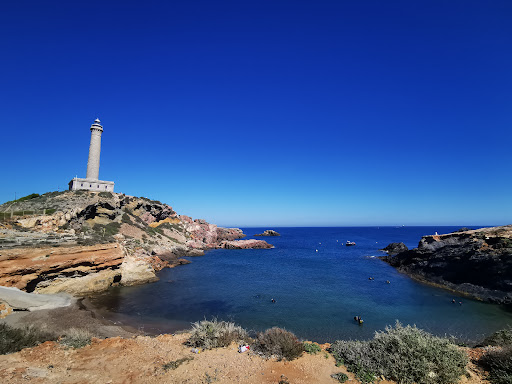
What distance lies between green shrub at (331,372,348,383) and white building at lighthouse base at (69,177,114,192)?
210ft

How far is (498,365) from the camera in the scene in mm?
7547

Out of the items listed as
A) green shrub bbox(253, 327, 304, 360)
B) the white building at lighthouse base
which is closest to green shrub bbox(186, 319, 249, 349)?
green shrub bbox(253, 327, 304, 360)

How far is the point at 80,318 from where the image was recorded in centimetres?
1466

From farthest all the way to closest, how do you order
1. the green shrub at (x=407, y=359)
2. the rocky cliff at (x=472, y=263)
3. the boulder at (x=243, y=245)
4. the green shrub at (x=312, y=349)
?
the boulder at (x=243, y=245), the rocky cliff at (x=472, y=263), the green shrub at (x=312, y=349), the green shrub at (x=407, y=359)

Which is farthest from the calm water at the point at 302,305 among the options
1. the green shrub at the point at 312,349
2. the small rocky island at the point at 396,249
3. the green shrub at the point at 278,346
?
the small rocky island at the point at 396,249

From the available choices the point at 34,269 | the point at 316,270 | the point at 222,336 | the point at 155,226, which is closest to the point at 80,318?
the point at 34,269

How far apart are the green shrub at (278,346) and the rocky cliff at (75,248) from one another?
1780cm

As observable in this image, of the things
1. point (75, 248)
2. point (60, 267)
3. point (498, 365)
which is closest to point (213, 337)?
point (498, 365)

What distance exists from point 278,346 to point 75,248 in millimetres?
19594

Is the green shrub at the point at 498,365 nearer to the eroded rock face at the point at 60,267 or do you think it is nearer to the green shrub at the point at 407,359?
the green shrub at the point at 407,359

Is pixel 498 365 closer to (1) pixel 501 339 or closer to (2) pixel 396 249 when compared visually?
(1) pixel 501 339

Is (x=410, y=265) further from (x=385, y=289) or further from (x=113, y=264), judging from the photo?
(x=113, y=264)

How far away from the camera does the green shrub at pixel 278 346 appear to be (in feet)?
29.0

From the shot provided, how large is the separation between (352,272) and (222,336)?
31.7m
